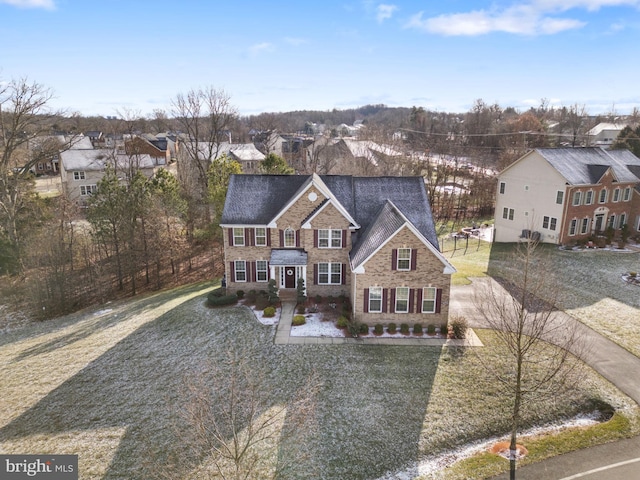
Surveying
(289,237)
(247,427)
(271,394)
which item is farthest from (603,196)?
(247,427)

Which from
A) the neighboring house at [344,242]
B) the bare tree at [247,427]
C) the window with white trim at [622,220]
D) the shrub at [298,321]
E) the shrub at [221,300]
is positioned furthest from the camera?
the window with white trim at [622,220]

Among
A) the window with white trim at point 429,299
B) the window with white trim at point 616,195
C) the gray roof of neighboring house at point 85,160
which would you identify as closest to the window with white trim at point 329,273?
the window with white trim at point 429,299

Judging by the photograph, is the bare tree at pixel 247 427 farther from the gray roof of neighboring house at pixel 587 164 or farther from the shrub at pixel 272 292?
the gray roof of neighboring house at pixel 587 164

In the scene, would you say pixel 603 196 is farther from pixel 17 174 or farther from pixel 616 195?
pixel 17 174

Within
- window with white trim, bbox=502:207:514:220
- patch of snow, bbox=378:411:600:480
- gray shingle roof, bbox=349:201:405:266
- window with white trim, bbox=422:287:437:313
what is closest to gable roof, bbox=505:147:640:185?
window with white trim, bbox=502:207:514:220

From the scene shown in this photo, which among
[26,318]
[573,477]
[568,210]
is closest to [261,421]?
[573,477]

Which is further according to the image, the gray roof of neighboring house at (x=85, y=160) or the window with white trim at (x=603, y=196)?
the gray roof of neighboring house at (x=85, y=160)
